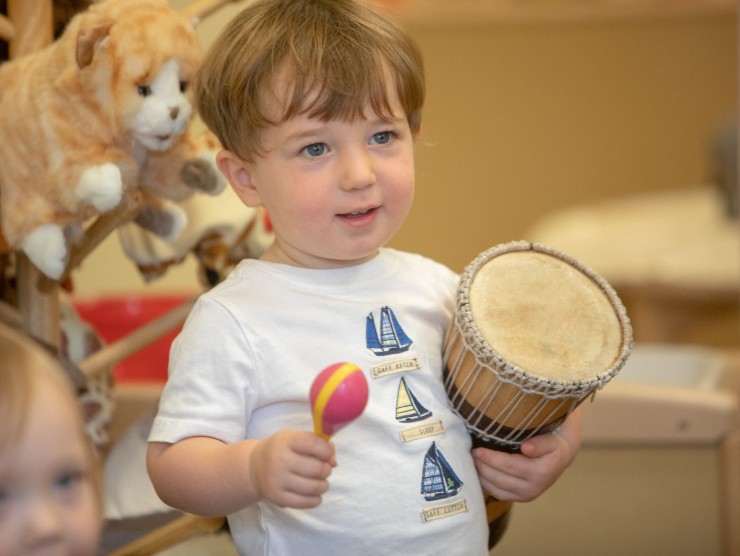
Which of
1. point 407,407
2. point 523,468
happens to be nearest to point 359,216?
point 407,407

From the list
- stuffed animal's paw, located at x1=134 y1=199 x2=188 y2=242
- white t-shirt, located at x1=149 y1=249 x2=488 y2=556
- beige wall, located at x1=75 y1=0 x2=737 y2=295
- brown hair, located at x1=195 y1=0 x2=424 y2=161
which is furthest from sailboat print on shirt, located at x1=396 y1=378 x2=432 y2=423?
beige wall, located at x1=75 y1=0 x2=737 y2=295

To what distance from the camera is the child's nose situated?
846 millimetres

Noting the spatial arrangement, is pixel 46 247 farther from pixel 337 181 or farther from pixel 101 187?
pixel 337 181

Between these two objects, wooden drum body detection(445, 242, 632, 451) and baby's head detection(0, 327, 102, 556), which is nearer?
baby's head detection(0, 327, 102, 556)

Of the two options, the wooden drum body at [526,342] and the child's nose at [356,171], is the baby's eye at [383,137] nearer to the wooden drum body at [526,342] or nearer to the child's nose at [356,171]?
the child's nose at [356,171]

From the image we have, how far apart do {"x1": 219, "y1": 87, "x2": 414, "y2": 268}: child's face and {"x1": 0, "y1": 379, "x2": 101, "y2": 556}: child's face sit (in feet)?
0.98

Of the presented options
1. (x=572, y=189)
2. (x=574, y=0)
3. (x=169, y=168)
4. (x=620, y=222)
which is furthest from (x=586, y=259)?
(x=169, y=168)

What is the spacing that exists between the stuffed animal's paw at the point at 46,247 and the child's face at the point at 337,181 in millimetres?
202

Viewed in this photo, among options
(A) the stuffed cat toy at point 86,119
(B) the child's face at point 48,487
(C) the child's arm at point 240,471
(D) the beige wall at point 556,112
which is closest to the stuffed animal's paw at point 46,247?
(A) the stuffed cat toy at point 86,119

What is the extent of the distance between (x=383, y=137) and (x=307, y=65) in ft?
0.32

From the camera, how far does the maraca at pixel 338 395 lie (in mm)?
680

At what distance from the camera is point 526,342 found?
0.88m

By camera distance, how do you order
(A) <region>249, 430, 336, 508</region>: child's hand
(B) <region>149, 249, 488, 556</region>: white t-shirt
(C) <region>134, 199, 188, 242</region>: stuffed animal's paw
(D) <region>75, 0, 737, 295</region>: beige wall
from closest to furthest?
(A) <region>249, 430, 336, 508</region>: child's hand, (B) <region>149, 249, 488, 556</region>: white t-shirt, (C) <region>134, 199, 188, 242</region>: stuffed animal's paw, (D) <region>75, 0, 737, 295</region>: beige wall

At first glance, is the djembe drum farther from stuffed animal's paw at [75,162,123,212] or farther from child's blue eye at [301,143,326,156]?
stuffed animal's paw at [75,162,123,212]
